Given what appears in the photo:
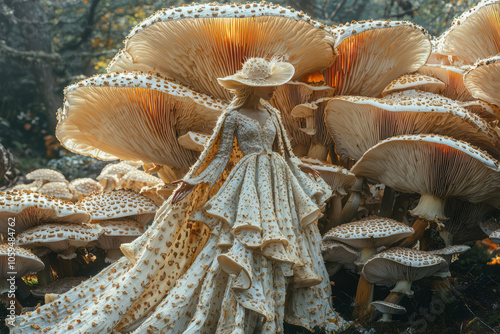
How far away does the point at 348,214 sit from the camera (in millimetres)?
5152

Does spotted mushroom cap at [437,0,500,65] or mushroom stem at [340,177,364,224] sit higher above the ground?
spotted mushroom cap at [437,0,500,65]

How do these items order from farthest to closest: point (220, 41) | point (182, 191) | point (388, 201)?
point (388, 201) → point (220, 41) → point (182, 191)

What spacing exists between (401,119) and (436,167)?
703 millimetres

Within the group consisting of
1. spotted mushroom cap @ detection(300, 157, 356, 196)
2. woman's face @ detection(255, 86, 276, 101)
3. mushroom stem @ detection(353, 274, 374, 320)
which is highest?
woman's face @ detection(255, 86, 276, 101)

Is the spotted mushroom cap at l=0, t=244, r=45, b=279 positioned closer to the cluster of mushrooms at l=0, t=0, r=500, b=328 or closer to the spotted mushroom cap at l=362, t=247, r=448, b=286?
the cluster of mushrooms at l=0, t=0, r=500, b=328

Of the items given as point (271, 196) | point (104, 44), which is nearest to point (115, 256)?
point (271, 196)

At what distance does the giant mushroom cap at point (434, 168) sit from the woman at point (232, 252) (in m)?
0.87

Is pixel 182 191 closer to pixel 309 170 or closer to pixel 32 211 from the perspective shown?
pixel 309 170

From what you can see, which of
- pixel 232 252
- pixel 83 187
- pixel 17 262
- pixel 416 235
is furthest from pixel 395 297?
pixel 83 187

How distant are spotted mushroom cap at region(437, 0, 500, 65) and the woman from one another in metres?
2.88

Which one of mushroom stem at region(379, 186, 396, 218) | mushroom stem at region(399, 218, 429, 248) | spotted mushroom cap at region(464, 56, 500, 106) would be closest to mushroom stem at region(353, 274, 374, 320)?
mushroom stem at region(399, 218, 429, 248)

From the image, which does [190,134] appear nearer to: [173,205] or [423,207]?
[173,205]

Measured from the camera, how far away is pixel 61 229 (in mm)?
4402

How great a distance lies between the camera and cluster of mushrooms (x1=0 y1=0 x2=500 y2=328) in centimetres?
416
